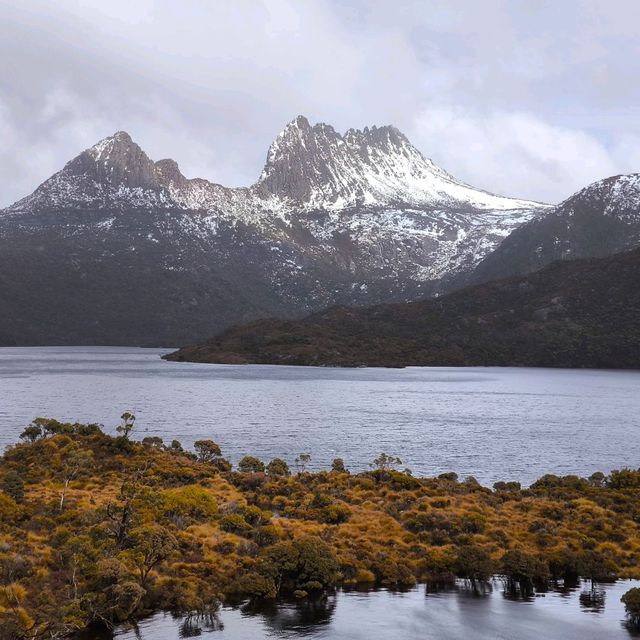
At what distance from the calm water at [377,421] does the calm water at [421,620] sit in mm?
36795

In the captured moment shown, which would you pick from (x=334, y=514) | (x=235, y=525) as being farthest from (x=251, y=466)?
(x=235, y=525)

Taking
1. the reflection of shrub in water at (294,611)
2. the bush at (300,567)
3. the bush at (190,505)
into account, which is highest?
the bush at (190,505)

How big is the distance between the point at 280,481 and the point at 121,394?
11631 centimetres

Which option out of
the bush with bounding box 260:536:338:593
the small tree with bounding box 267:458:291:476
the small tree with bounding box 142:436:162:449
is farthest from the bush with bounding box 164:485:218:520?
the small tree with bounding box 142:436:162:449

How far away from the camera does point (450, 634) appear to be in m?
32.7

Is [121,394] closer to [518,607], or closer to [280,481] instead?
[280,481]

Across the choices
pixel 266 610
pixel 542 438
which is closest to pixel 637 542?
pixel 266 610

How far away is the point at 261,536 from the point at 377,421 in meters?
83.9

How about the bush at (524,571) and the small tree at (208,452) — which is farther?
the small tree at (208,452)

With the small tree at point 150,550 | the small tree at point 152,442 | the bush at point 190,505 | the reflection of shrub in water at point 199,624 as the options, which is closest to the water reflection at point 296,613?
the reflection of shrub in water at point 199,624

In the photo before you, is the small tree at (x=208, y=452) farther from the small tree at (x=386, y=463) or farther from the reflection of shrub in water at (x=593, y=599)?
the reflection of shrub in water at (x=593, y=599)

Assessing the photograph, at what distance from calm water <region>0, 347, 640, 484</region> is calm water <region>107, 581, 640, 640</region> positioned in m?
36.8

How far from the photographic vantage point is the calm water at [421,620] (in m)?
32.5

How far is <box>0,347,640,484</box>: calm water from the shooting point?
89812mm
